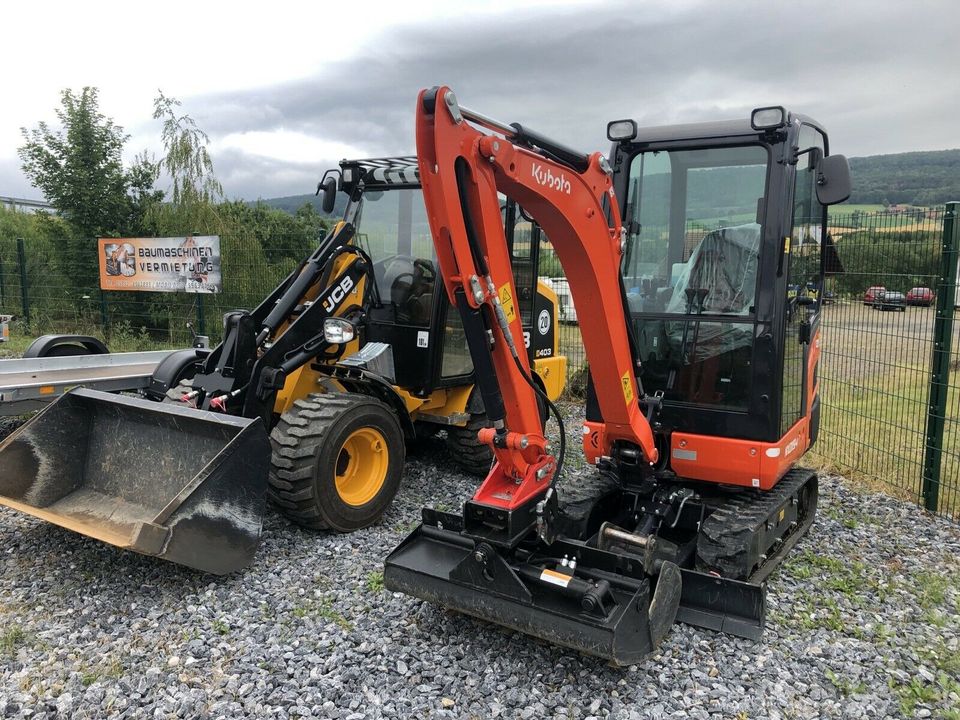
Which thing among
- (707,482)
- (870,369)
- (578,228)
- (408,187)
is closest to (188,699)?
(578,228)

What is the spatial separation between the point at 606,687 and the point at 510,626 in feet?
1.57

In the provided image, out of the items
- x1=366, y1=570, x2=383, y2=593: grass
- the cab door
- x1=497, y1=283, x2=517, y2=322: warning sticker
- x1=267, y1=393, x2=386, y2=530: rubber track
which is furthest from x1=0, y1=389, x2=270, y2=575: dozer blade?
the cab door

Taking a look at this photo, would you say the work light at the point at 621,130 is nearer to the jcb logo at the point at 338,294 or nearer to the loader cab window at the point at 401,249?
the loader cab window at the point at 401,249

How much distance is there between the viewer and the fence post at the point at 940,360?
5.14 metres

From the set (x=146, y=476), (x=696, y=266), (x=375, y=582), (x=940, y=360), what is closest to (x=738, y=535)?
(x=696, y=266)

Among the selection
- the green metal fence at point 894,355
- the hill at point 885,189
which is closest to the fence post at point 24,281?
the hill at point 885,189

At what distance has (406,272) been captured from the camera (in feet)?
18.3

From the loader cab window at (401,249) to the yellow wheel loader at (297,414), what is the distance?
11 mm

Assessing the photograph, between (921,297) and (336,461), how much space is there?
4436 mm

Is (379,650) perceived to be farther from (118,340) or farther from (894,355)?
(118,340)

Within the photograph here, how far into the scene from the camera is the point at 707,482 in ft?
13.9

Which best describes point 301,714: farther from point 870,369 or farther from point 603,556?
point 870,369

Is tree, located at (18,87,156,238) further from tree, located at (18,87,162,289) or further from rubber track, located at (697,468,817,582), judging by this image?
rubber track, located at (697,468,817,582)

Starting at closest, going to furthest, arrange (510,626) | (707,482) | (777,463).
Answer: (510,626) < (777,463) < (707,482)
